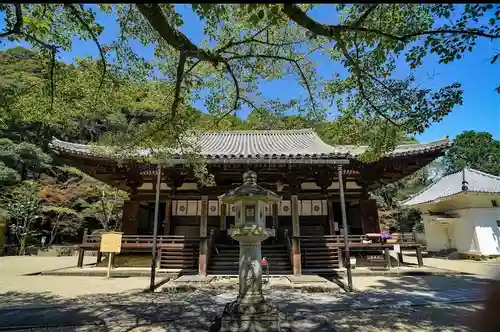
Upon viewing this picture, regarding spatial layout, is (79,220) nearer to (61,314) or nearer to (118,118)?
(118,118)

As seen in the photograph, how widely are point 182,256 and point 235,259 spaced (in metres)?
2.04

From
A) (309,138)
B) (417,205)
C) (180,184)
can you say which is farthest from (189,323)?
(417,205)

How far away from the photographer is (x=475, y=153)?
3922 centimetres

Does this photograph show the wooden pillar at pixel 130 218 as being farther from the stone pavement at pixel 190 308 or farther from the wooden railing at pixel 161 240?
the stone pavement at pixel 190 308

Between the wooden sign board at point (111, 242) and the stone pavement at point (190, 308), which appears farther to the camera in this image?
the wooden sign board at point (111, 242)

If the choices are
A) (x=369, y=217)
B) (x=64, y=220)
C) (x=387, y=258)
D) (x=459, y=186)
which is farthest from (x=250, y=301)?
(x=64, y=220)

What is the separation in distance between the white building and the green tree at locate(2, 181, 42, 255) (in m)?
26.5

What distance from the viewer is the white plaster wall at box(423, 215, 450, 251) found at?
19.7 m

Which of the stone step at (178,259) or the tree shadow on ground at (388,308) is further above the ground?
the stone step at (178,259)

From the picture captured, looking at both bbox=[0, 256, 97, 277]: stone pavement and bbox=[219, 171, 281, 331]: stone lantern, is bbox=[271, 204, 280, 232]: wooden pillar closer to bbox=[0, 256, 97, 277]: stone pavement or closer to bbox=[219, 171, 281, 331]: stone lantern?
bbox=[219, 171, 281, 331]: stone lantern

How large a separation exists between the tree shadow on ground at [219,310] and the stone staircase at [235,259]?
2.74 metres

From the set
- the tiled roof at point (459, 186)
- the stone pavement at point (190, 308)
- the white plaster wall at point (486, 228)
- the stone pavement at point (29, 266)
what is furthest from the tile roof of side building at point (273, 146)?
the tiled roof at point (459, 186)

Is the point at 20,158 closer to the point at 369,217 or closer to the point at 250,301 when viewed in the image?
the point at 369,217

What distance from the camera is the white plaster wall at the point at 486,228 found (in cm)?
1652
